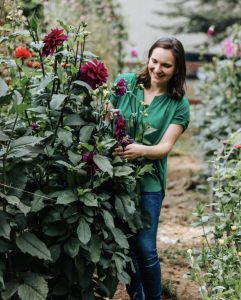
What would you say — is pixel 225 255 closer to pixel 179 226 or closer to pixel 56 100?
pixel 56 100

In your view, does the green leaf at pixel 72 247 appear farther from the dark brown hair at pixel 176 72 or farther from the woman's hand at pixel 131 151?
the dark brown hair at pixel 176 72

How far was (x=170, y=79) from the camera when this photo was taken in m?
3.21

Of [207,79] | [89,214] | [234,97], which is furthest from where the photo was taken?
[207,79]

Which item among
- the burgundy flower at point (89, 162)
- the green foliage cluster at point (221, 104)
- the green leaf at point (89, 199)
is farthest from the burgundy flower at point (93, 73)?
the green foliage cluster at point (221, 104)

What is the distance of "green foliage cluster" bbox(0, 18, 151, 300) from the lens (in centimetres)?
252

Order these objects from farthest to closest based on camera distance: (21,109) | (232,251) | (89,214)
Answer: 1. (232,251)
2. (89,214)
3. (21,109)

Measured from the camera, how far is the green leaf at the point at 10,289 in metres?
2.46

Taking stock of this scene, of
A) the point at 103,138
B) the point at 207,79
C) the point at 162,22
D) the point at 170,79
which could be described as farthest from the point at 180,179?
the point at 162,22

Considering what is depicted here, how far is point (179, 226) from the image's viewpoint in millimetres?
5516

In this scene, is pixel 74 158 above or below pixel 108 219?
above

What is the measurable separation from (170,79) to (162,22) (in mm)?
17037

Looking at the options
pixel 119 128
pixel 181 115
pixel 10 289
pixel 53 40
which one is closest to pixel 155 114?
pixel 181 115

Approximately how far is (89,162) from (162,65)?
31.1 inches

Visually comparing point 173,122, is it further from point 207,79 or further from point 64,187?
point 207,79
